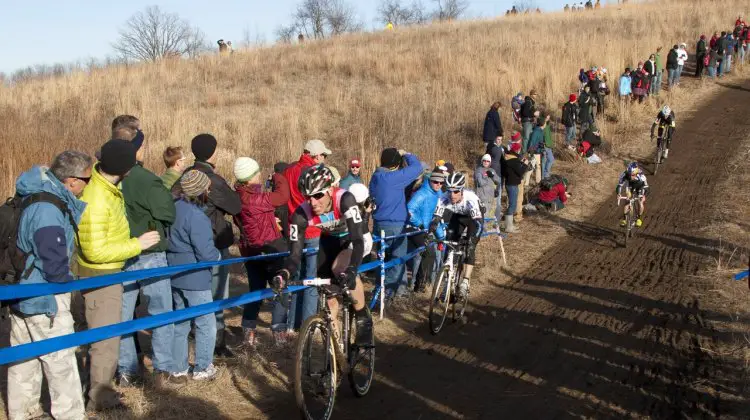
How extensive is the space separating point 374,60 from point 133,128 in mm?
24773

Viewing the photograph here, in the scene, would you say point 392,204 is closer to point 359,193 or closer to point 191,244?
point 359,193

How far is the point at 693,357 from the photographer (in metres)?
7.59

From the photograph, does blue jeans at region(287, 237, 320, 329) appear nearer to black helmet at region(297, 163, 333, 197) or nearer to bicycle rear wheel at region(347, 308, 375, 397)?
bicycle rear wheel at region(347, 308, 375, 397)

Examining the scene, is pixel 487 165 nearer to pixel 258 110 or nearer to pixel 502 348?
pixel 502 348

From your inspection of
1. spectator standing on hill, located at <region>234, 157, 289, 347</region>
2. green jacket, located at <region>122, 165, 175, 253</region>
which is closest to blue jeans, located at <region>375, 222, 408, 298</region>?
spectator standing on hill, located at <region>234, 157, 289, 347</region>

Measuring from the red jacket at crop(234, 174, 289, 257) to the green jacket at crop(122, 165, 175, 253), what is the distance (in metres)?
1.32

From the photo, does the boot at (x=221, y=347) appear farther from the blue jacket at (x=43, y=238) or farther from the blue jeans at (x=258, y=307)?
the blue jacket at (x=43, y=238)

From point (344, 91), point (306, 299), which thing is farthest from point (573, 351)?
point (344, 91)

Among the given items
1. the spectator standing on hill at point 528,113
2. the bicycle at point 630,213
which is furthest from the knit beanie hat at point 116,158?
the spectator standing on hill at point 528,113

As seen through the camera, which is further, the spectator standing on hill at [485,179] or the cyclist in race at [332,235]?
the spectator standing on hill at [485,179]

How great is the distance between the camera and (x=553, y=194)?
16641 millimetres

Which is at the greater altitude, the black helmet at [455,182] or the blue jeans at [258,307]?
the black helmet at [455,182]

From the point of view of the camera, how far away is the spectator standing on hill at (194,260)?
6.52 m

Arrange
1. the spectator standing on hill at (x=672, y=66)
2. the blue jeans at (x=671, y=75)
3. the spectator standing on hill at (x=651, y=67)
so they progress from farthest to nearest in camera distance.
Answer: the blue jeans at (x=671, y=75), the spectator standing on hill at (x=672, y=66), the spectator standing on hill at (x=651, y=67)
